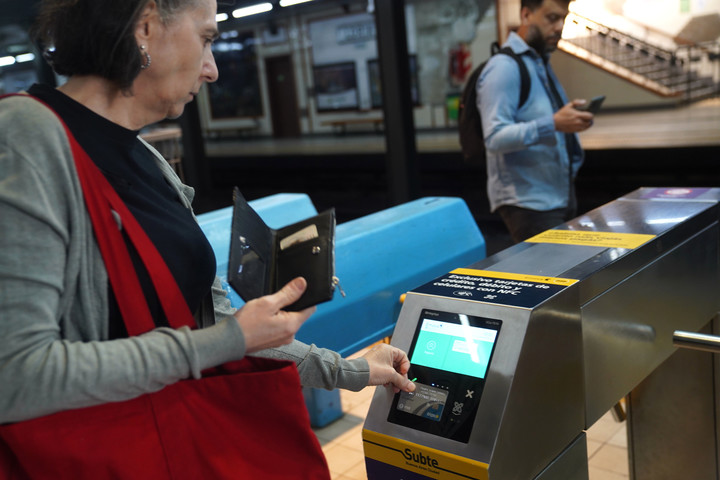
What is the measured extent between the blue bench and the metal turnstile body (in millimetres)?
1167

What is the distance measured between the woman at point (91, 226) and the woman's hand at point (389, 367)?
0.97 ft

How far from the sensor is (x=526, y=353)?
1.14m

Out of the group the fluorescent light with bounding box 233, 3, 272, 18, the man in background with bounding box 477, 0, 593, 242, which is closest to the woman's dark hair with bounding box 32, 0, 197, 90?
the man in background with bounding box 477, 0, 593, 242

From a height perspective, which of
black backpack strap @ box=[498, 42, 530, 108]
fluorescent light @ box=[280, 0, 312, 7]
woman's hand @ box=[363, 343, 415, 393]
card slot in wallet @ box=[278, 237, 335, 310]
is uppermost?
fluorescent light @ box=[280, 0, 312, 7]

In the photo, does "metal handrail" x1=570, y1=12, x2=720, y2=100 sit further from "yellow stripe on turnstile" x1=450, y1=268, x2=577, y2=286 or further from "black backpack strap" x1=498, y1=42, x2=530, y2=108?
"yellow stripe on turnstile" x1=450, y1=268, x2=577, y2=286

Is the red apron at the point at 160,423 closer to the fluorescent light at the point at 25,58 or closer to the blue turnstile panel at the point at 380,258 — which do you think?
the blue turnstile panel at the point at 380,258

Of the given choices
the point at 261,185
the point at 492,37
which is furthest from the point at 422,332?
the point at 261,185

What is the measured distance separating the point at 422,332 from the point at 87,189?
67cm

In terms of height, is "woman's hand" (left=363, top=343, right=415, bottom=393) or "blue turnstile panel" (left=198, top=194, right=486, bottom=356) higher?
"woman's hand" (left=363, top=343, right=415, bottom=393)

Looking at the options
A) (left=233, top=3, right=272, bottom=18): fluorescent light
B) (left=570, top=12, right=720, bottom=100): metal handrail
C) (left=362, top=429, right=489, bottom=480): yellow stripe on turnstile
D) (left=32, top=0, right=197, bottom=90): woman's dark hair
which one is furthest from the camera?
(left=233, top=3, right=272, bottom=18): fluorescent light

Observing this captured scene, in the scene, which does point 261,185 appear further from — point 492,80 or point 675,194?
point 675,194

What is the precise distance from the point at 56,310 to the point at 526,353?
0.72m

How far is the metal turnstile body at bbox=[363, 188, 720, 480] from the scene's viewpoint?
3.70ft

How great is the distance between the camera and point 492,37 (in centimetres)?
549
